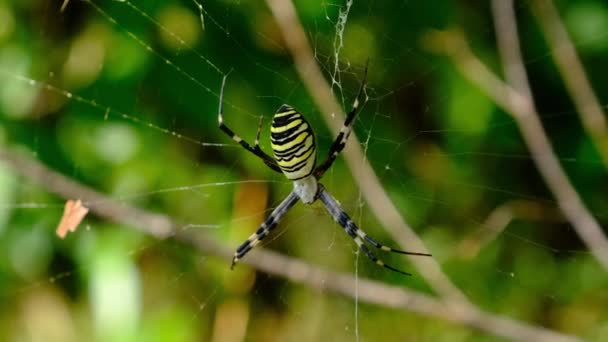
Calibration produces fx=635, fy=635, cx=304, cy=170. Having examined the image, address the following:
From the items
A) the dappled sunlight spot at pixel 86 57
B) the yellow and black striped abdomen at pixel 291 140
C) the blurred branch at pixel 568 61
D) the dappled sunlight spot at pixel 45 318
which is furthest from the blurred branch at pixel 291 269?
the blurred branch at pixel 568 61

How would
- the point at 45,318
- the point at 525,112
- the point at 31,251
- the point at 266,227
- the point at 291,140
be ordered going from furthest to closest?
the point at 45,318 → the point at 31,251 → the point at 266,227 → the point at 525,112 → the point at 291,140

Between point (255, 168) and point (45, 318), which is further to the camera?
point (45, 318)

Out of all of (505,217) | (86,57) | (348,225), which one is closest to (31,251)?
(86,57)

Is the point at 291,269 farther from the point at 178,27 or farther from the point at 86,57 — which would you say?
the point at 86,57

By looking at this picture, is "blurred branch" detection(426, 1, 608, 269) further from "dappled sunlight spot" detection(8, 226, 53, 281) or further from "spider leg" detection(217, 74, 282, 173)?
"dappled sunlight spot" detection(8, 226, 53, 281)

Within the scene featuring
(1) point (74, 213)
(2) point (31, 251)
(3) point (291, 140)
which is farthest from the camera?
(2) point (31, 251)

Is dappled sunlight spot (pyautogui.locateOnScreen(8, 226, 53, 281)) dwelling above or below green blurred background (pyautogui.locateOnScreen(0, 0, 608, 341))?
below

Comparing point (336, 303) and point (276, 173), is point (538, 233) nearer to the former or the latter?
point (336, 303)

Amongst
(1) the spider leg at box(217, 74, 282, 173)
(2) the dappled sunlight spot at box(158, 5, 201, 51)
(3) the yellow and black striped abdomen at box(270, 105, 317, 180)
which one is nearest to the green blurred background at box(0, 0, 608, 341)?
(2) the dappled sunlight spot at box(158, 5, 201, 51)
